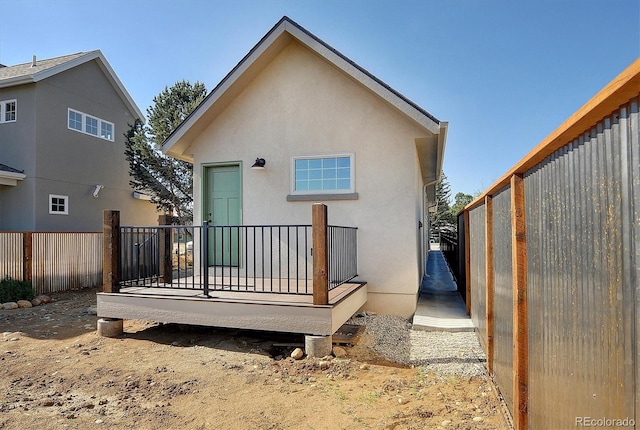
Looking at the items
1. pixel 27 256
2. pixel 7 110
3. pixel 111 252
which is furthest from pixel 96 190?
pixel 111 252

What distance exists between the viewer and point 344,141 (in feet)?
22.1

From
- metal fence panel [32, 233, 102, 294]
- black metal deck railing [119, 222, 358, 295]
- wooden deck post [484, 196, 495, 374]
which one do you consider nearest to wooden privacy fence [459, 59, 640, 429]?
wooden deck post [484, 196, 495, 374]

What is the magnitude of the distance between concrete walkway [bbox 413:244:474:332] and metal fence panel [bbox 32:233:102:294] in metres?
9.25

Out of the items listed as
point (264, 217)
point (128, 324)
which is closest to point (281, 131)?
point (264, 217)

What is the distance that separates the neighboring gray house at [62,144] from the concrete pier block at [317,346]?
34.9ft

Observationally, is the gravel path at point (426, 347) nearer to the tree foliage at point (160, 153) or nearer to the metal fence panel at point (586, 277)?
the metal fence panel at point (586, 277)

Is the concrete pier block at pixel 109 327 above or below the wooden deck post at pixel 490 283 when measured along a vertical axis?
below

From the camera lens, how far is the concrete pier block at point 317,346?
14.9 ft

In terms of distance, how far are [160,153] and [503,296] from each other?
1480 centimetres

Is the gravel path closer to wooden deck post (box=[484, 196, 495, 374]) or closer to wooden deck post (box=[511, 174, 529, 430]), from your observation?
wooden deck post (box=[484, 196, 495, 374])

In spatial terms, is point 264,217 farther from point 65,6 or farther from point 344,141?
point 65,6

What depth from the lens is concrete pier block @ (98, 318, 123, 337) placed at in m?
5.61

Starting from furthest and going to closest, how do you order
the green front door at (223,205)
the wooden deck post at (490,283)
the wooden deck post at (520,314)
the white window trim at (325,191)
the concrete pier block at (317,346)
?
the green front door at (223,205), the white window trim at (325,191), the concrete pier block at (317,346), the wooden deck post at (490,283), the wooden deck post at (520,314)

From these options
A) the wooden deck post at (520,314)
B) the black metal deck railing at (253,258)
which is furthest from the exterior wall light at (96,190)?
the wooden deck post at (520,314)
